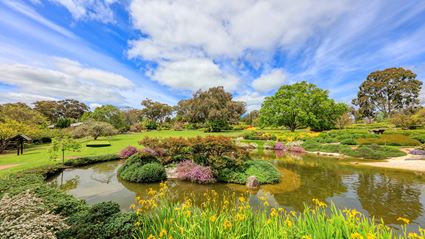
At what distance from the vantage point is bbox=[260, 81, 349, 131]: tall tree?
31.3m

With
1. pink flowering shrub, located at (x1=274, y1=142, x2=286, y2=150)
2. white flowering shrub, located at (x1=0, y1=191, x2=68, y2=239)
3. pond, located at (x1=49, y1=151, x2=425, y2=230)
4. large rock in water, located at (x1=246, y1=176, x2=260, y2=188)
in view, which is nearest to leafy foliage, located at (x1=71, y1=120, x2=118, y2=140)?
pond, located at (x1=49, y1=151, x2=425, y2=230)

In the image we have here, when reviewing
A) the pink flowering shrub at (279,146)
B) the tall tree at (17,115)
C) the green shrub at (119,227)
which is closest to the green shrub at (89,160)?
the green shrub at (119,227)

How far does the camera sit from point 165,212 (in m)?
3.60

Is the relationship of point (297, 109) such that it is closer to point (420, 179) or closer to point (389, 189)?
point (420, 179)

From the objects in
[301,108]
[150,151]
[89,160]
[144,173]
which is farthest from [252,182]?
[301,108]

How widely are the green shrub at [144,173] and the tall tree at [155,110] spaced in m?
51.7

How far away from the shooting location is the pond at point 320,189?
6.47 metres

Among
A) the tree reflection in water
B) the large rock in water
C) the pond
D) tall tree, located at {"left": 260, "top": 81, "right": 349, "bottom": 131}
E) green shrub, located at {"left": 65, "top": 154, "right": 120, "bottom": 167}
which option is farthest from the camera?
tall tree, located at {"left": 260, "top": 81, "right": 349, "bottom": 131}

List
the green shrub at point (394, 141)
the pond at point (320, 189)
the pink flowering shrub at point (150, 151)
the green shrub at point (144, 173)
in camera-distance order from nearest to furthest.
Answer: the pond at point (320, 189) → the green shrub at point (144, 173) → the pink flowering shrub at point (150, 151) → the green shrub at point (394, 141)

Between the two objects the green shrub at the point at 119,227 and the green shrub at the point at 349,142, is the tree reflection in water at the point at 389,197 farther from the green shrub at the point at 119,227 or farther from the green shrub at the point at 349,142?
the green shrub at the point at 349,142

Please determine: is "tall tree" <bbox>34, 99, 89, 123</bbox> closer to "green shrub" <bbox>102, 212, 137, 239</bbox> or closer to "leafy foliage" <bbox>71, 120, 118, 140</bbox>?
"leafy foliage" <bbox>71, 120, 118, 140</bbox>

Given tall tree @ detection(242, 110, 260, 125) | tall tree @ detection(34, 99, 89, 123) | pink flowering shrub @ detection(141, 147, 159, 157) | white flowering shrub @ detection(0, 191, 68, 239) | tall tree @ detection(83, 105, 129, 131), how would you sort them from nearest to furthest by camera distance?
white flowering shrub @ detection(0, 191, 68, 239)
pink flowering shrub @ detection(141, 147, 159, 157)
tall tree @ detection(83, 105, 129, 131)
tall tree @ detection(34, 99, 89, 123)
tall tree @ detection(242, 110, 260, 125)

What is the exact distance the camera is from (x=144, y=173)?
9.00m

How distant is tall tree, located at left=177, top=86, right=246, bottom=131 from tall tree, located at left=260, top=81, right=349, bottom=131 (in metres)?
8.34
